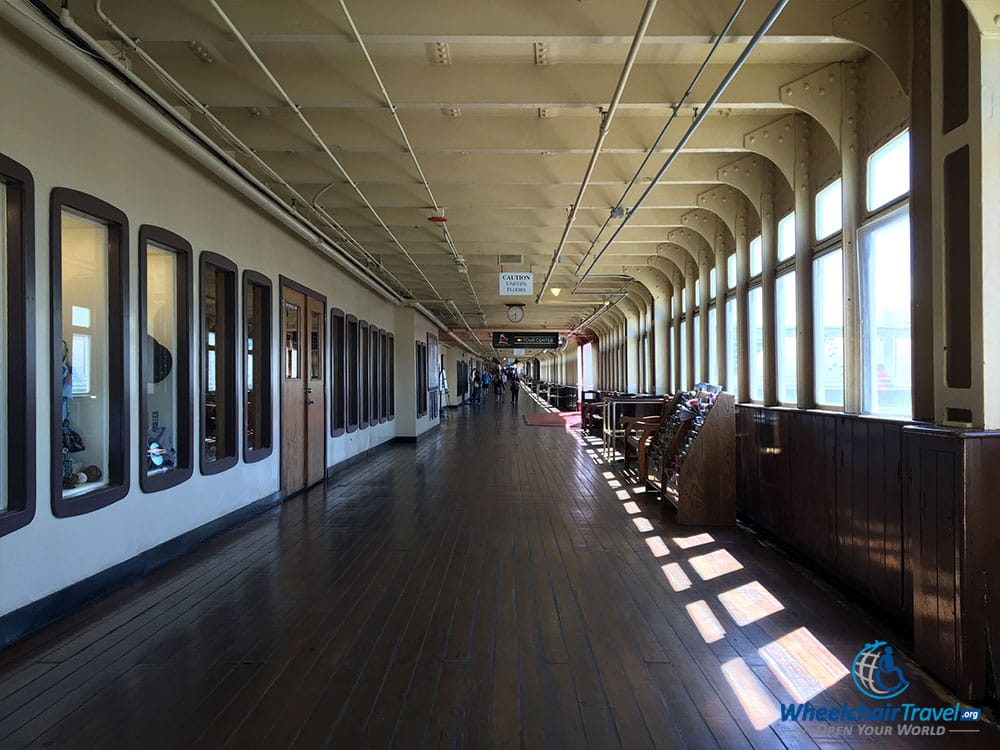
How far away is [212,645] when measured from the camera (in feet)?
9.12

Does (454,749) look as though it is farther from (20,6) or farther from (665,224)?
(665,224)

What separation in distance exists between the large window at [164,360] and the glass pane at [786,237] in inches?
192

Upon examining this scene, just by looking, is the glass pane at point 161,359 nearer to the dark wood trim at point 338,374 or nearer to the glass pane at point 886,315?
the dark wood trim at point 338,374

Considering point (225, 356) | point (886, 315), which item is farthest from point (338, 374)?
point (886, 315)

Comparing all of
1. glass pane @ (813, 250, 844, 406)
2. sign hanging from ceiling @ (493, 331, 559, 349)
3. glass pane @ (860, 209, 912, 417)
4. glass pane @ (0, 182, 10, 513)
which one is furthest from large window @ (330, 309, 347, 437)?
sign hanging from ceiling @ (493, 331, 559, 349)

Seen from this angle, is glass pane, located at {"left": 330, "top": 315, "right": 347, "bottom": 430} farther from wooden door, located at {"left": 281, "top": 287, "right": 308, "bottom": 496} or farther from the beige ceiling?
the beige ceiling

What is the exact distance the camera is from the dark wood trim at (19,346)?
9.32 feet

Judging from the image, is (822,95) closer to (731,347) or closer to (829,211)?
(829,211)

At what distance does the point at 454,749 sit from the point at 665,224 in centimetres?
670

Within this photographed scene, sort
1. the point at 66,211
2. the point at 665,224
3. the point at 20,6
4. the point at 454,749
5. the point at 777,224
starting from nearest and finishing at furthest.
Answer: the point at 454,749
the point at 20,6
the point at 66,211
the point at 777,224
the point at 665,224

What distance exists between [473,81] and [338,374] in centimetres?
515

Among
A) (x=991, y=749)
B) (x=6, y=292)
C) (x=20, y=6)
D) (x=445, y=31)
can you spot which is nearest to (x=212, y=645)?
(x=6, y=292)

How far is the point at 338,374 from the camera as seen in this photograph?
8.42 meters

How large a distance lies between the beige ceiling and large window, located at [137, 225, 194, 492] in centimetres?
112
